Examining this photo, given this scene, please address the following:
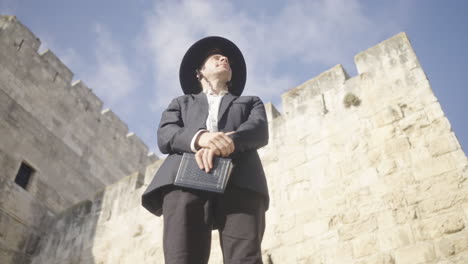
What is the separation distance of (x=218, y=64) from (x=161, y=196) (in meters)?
0.95

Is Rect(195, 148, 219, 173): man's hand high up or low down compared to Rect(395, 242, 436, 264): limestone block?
down

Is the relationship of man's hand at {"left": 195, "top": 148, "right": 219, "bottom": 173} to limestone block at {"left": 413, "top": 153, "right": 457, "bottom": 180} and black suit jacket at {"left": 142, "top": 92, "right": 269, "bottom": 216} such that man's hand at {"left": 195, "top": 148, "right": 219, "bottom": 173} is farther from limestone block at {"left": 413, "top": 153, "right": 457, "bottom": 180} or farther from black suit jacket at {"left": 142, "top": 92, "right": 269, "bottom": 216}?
limestone block at {"left": 413, "top": 153, "right": 457, "bottom": 180}

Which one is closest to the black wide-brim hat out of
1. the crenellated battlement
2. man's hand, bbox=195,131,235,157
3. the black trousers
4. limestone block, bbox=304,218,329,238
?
man's hand, bbox=195,131,235,157

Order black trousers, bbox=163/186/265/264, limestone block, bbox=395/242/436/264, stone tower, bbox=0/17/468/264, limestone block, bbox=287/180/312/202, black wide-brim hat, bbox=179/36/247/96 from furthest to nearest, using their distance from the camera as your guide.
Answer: limestone block, bbox=287/180/312/202, stone tower, bbox=0/17/468/264, limestone block, bbox=395/242/436/264, black wide-brim hat, bbox=179/36/247/96, black trousers, bbox=163/186/265/264

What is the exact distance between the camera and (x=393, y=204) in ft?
15.4

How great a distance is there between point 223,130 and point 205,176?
42 centimetres

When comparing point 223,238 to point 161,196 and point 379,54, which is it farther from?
point 379,54

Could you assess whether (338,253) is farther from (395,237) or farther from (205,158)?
(205,158)

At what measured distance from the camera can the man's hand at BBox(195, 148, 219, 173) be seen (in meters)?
2.22

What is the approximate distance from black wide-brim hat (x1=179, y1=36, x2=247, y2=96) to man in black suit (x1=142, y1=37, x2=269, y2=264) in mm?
249

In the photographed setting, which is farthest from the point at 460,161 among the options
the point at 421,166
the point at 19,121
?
the point at 19,121

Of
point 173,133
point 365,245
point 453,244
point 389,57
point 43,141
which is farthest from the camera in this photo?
point 43,141

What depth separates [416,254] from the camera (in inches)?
165

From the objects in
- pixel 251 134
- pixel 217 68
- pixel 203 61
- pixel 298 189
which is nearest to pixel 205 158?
pixel 251 134
